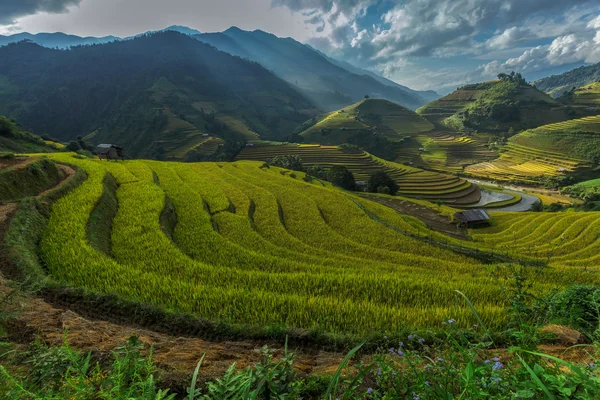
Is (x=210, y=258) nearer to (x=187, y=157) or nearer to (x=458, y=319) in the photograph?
(x=458, y=319)

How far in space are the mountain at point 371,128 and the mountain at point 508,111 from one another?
20.9 m

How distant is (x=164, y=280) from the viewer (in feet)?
23.6

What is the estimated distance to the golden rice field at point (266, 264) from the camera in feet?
20.3

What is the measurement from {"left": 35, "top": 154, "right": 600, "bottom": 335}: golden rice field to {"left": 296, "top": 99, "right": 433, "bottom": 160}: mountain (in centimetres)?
10613

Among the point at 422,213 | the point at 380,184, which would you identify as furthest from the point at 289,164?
the point at 422,213

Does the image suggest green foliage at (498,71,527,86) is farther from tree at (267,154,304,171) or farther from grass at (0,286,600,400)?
grass at (0,286,600,400)

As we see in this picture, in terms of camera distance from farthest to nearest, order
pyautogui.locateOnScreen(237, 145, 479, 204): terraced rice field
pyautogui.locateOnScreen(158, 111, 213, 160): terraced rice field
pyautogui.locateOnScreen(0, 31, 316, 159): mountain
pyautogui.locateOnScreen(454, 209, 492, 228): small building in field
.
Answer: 1. pyautogui.locateOnScreen(0, 31, 316, 159): mountain
2. pyautogui.locateOnScreen(158, 111, 213, 160): terraced rice field
3. pyautogui.locateOnScreen(237, 145, 479, 204): terraced rice field
4. pyautogui.locateOnScreen(454, 209, 492, 228): small building in field

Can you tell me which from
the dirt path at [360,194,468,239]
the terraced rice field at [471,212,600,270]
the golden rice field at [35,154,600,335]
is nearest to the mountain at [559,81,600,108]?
the terraced rice field at [471,212,600,270]

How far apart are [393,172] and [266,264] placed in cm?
7213

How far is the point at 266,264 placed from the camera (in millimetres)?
10062

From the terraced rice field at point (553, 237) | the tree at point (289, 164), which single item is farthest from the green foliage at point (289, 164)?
the terraced rice field at point (553, 237)

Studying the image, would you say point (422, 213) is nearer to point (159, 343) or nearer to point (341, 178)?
point (341, 178)

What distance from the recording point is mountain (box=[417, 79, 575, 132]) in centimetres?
13625

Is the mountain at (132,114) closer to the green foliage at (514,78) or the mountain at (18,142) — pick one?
the mountain at (18,142)
